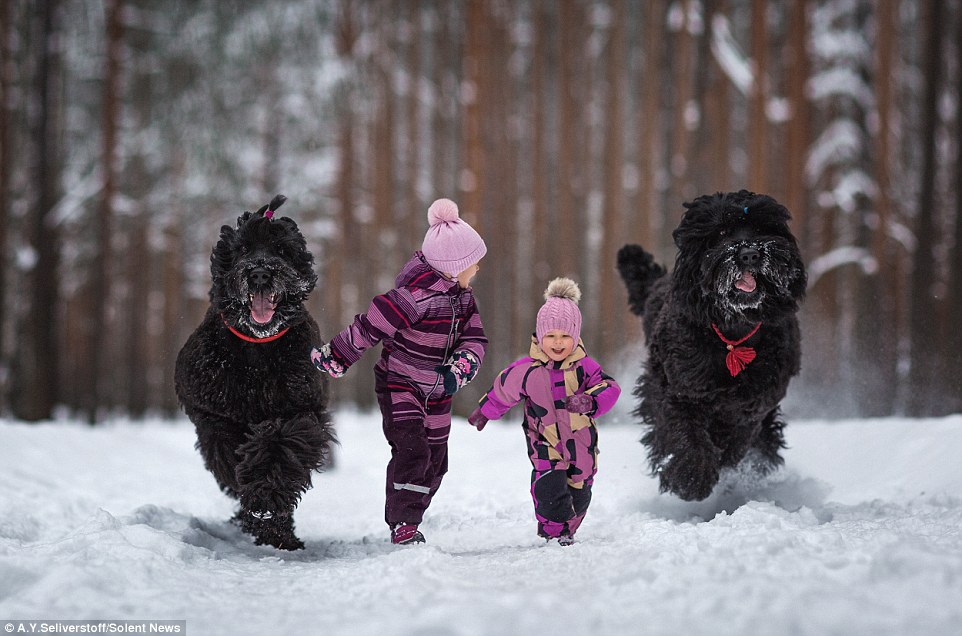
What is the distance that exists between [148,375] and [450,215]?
6.36 meters

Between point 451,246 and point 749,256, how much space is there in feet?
4.71

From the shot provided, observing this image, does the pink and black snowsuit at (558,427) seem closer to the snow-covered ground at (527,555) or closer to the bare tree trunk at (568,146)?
the snow-covered ground at (527,555)

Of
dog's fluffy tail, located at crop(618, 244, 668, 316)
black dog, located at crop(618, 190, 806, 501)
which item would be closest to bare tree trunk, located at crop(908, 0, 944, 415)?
dog's fluffy tail, located at crop(618, 244, 668, 316)

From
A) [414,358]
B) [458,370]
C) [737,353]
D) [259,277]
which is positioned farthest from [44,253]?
[737,353]

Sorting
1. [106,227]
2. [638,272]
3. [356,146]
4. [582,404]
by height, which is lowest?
[582,404]

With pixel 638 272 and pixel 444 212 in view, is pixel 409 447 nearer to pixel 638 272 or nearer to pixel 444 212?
pixel 444 212

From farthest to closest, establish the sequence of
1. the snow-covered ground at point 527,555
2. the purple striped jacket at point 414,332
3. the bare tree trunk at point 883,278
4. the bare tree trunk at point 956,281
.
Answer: the bare tree trunk at point 883,278 → the bare tree trunk at point 956,281 → the purple striped jacket at point 414,332 → the snow-covered ground at point 527,555

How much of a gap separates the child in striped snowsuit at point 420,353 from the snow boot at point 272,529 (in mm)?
461

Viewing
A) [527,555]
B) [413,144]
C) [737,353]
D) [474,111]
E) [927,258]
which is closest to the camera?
[527,555]

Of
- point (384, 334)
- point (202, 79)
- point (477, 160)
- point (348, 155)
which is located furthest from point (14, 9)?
point (384, 334)

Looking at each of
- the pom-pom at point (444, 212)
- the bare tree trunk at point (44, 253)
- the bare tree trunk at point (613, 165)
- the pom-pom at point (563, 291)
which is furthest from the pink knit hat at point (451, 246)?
the bare tree trunk at point (44, 253)

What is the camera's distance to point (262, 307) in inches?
150

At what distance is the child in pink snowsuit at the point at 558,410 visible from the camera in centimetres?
371

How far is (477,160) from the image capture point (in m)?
8.88
